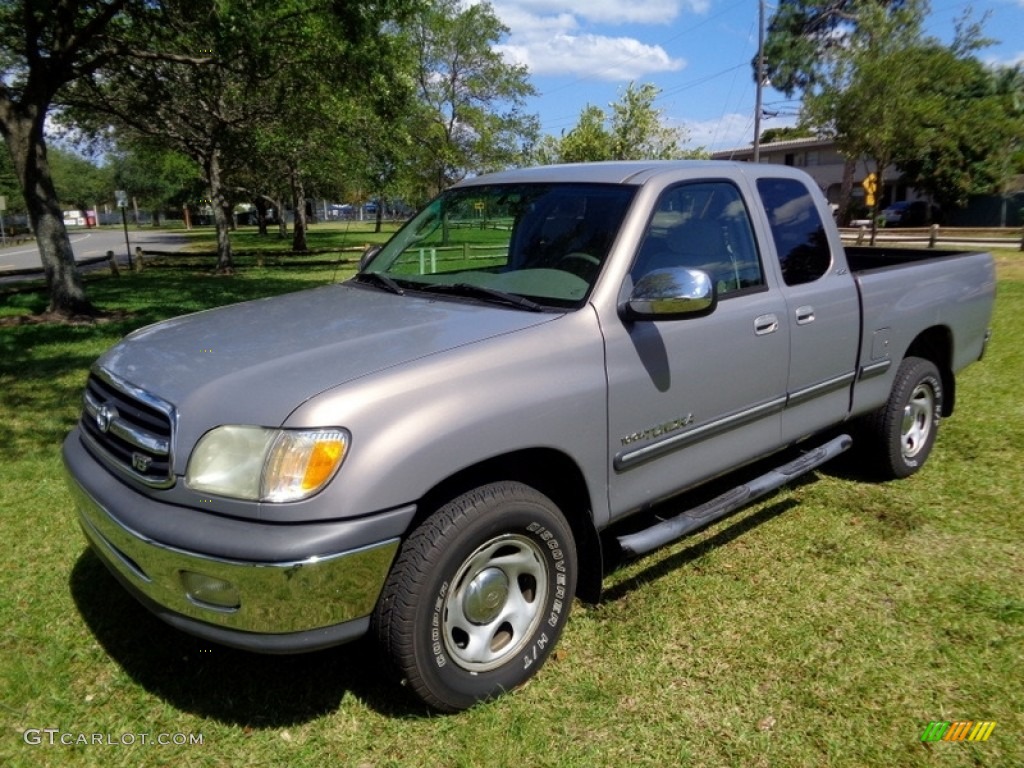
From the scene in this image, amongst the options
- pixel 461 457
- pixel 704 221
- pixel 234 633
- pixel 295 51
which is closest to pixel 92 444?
pixel 234 633

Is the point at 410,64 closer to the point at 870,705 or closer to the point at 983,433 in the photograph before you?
the point at 983,433

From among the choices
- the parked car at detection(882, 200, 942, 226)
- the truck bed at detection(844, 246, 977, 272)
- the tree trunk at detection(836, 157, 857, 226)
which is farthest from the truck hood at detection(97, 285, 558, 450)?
the parked car at detection(882, 200, 942, 226)

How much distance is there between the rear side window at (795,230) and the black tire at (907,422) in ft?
3.58

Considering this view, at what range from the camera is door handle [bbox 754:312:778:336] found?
3.60 metres

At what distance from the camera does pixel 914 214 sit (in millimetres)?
45562

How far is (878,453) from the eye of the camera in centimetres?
479

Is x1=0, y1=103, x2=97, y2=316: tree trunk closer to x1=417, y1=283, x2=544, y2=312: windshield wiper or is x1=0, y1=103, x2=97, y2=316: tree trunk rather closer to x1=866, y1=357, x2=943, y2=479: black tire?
x1=417, y1=283, x2=544, y2=312: windshield wiper

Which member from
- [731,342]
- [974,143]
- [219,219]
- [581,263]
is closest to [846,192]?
[974,143]

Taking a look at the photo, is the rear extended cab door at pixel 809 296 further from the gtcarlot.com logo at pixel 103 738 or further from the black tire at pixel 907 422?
the gtcarlot.com logo at pixel 103 738

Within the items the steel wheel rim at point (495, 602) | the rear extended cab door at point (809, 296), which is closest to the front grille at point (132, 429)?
the steel wheel rim at point (495, 602)

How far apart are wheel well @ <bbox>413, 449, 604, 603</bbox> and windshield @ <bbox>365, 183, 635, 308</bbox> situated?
64 cm

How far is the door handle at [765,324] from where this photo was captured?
360 centimetres

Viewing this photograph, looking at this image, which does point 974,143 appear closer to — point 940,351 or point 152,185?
point 940,351

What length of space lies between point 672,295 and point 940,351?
316 cm
